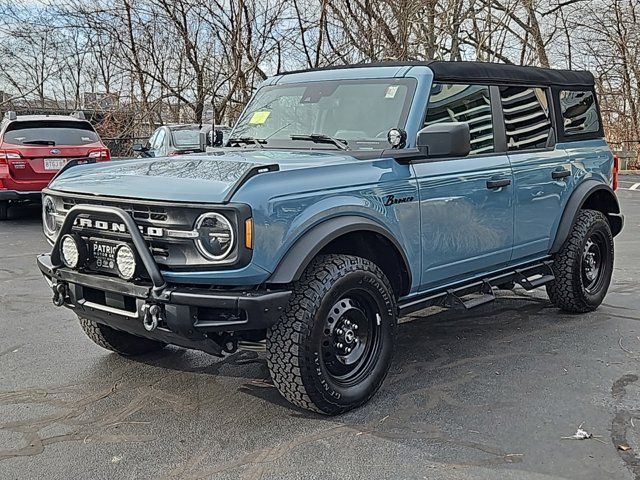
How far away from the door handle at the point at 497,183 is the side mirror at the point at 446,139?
627mm

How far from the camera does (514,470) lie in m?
3.17

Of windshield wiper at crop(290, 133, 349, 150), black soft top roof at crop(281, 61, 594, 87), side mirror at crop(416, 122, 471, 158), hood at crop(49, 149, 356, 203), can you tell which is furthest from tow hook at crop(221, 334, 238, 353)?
black soft top roof at crop(281, 61, 594, 87)

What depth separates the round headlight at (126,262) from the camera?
136 inches

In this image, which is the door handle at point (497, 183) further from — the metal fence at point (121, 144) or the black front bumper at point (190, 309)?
the metal fence at point (121, 144)

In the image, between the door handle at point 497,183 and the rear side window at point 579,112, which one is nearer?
the door handle at point 497,183

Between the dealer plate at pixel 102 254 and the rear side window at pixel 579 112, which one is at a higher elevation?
the rear side window at pixel 579 112

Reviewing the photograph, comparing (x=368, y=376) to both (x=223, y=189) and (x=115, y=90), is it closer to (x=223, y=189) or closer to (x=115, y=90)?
(x=223, y=189)

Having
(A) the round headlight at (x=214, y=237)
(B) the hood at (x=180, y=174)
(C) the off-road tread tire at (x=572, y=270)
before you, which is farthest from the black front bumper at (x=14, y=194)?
(A) the round headlight at (x=214, y=237)

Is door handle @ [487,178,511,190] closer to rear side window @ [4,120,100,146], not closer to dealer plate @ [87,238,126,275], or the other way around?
dealer plate @ [87,238,126,275]

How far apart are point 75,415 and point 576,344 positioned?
133 inches

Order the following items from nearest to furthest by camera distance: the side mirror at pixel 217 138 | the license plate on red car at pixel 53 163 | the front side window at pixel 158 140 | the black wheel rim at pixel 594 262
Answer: the side mirror at pixel 217 138
the black wheel rim at pixel 594 262
the license plate on red car at pixel 53 163
the front side window at pixel 158 140

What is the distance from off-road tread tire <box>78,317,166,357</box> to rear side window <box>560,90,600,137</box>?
3.66m

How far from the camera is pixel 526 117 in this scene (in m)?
5.32

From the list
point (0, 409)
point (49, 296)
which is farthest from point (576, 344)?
point (49, 296)
